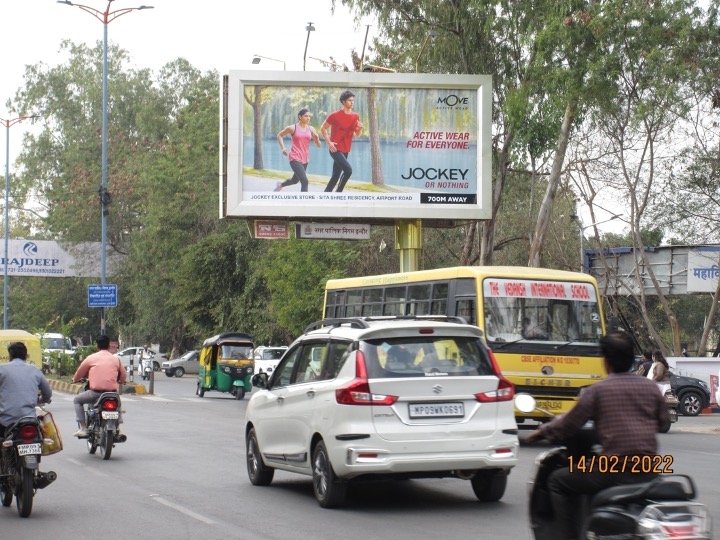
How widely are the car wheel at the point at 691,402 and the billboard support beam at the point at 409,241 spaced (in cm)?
823

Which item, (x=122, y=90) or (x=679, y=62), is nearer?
(x=679, y=62)

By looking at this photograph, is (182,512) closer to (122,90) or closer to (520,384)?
(520,384)

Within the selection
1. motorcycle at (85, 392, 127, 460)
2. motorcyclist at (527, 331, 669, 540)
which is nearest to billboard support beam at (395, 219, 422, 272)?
motorcycle at (85, 392, 127, 460)

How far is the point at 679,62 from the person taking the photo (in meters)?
29.5

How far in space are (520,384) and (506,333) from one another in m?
0.99

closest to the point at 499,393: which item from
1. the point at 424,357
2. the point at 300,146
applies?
the point at 424,357

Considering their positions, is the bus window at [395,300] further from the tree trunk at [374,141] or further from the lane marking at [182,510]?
the lane marking at [182,510]

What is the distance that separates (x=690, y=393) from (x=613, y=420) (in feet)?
85.0

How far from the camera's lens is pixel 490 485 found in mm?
11695

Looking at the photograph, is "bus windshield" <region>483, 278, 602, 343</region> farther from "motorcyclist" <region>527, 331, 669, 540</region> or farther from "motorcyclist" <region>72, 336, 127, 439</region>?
"motorcyclist" <region>527, 331, 669, 540</region>

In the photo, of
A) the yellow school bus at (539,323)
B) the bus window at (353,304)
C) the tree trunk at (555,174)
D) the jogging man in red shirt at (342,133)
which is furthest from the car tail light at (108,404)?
the tree trunk at (555,174)

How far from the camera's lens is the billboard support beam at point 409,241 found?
34500 mm

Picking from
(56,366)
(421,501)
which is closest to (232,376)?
(56,366)

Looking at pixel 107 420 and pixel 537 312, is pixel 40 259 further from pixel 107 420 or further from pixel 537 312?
pixel 107 420
